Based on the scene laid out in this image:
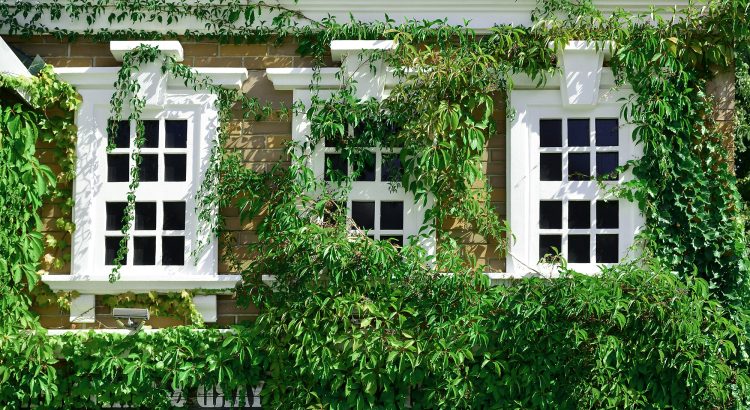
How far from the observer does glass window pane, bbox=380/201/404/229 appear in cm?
797

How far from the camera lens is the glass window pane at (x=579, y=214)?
7902 mm

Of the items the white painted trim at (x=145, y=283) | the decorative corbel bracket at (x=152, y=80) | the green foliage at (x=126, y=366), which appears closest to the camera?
the green foliage at (x=126, y=366)

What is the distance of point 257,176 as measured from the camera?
7.84 metres

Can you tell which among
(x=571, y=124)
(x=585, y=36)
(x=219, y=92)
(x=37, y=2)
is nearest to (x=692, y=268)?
(x=571, y=124)

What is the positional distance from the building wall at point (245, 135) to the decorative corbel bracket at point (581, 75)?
56 cm

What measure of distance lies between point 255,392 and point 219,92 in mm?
2503

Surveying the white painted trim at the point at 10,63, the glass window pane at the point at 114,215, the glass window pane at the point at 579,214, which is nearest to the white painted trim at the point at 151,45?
the white painted trim at the point at 10,63

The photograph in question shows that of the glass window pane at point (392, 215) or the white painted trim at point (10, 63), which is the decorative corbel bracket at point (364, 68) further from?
the white painted trim at point (10, 63)

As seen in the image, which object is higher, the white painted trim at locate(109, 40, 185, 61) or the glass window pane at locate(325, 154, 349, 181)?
the white painted trim at locate(109, 40, 185, 61)

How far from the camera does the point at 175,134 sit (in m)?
8.05

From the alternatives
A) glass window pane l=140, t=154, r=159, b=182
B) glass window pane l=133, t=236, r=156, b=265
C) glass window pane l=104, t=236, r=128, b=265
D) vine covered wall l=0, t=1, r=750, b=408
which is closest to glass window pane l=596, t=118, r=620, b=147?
vine covered wall l=0, t=1, r=750, b=408

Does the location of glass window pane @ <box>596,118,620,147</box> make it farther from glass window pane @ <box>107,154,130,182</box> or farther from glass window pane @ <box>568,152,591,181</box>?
glass window pane @ <box>107,154,130,182</box>

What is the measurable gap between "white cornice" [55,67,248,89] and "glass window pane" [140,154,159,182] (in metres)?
0.63

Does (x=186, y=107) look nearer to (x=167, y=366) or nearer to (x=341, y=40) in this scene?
(x=341, y=40)
